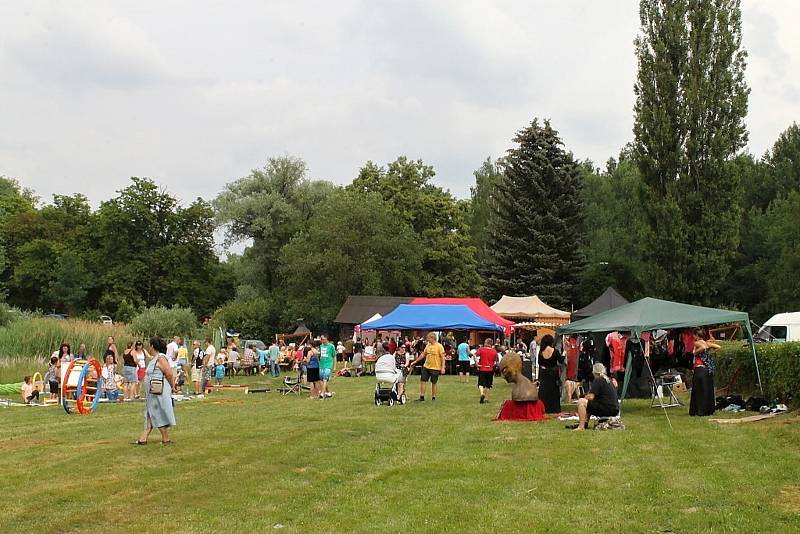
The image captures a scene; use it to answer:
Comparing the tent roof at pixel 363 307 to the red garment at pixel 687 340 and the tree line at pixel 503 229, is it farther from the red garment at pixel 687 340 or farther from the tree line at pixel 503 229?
the red garment at pixel 687 340

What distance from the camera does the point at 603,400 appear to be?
13.3m

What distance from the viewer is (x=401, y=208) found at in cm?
6175

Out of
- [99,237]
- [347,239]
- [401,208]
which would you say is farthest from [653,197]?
[99,237]

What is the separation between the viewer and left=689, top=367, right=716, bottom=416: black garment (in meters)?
14.9

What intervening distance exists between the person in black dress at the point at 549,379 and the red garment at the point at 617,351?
7.64ft

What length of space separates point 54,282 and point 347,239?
68.4ft

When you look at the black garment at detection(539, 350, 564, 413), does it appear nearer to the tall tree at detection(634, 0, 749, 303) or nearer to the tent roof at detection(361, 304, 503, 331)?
the tent roof at detection(361, 304, 503, 331)

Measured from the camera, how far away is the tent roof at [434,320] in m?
30.4

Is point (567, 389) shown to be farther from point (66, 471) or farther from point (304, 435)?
point (66, 471)

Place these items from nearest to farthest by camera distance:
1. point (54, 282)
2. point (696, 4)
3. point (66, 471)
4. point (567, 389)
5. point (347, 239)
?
point (66, 471), point (567, 389), point (696, 4), point (347, 239), point (54, 282)

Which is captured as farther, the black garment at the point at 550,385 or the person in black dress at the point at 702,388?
the black garment at the point at 550,385

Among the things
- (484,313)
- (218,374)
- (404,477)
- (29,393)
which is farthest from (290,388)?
(404,477)

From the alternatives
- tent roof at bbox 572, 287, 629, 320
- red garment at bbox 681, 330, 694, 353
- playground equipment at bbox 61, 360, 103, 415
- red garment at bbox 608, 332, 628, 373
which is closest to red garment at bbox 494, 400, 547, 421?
red garment at bbox 608, 332, 628, 373

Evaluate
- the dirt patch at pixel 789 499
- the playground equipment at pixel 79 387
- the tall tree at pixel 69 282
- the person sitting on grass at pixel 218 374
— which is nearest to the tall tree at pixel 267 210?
the tall tree at pixel 69 282
